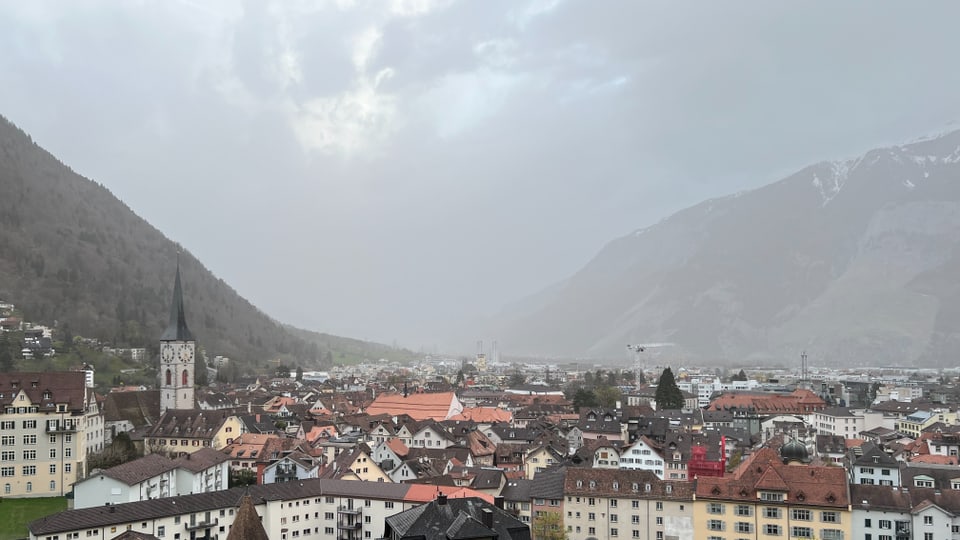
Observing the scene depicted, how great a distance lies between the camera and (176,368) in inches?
4176

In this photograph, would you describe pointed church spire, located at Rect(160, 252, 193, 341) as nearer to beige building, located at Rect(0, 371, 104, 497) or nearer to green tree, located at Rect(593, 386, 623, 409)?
beige building, located at Rect(0, 371, 104, 497)

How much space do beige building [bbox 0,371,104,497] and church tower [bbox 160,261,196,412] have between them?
1232 inches

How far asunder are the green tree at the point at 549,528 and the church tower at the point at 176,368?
62.4 meters

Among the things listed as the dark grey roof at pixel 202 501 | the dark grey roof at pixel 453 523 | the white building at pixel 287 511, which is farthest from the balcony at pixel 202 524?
the dark grey roof at pixel 453 523

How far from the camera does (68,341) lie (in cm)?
14762

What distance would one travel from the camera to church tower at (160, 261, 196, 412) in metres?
105

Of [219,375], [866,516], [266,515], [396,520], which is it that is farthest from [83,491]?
[219,375]

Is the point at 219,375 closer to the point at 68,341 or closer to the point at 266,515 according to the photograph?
the point at 68,341

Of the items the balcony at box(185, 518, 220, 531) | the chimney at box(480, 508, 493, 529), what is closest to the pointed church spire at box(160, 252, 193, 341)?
the balcony at box(185, 518, 220, 531)

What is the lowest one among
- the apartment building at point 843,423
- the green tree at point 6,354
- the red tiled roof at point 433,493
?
the apartment building at point 843,423

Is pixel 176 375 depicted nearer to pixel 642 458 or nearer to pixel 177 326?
pixel 177 326

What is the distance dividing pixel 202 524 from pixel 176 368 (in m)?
55.6

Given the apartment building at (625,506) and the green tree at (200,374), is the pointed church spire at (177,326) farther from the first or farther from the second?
the apartment building at (625,506)

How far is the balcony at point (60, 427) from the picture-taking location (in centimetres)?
7062
